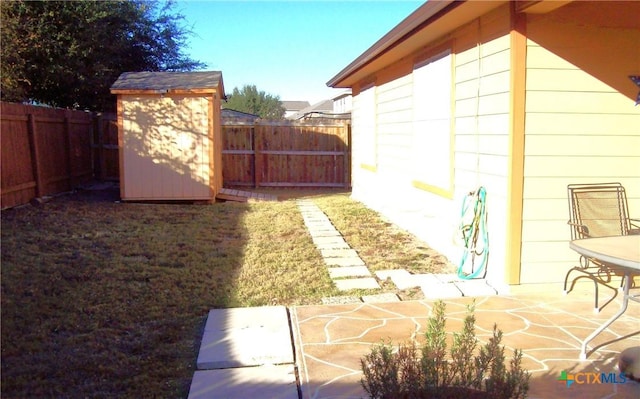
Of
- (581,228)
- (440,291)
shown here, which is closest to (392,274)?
(440,291)

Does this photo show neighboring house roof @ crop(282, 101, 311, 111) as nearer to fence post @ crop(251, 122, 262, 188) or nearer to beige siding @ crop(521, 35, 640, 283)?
fence post @ crop(251, 122, 262, 188)

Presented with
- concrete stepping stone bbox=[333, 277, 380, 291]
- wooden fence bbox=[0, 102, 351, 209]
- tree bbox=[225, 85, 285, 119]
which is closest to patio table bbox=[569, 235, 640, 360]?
concrete stepping stone bbox=[333, 277, 380, 291]

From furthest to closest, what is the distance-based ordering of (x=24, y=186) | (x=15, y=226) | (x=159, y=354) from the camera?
(x=24, y=186) < (x=15, y=226) < (x=159, y=354)

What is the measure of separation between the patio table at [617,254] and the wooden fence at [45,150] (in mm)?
8844

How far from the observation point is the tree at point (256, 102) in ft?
154

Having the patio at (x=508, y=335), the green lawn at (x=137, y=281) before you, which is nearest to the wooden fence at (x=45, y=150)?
the green lawn at (x=137, y=281)

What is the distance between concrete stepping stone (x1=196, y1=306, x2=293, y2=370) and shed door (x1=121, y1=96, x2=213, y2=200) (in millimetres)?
6860

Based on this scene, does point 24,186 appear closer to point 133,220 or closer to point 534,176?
point 133,220

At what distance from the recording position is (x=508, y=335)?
392 centimetres

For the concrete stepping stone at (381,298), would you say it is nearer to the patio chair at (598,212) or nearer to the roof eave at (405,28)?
the patio chair at (598,212)

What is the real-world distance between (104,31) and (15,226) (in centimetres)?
843

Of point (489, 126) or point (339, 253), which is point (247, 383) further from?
point (339, 253)

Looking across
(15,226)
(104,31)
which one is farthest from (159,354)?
(104,31)

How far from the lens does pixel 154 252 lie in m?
6.86
